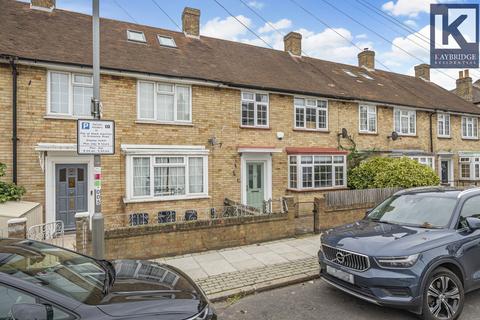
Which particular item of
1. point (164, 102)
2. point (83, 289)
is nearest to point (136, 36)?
point (164, 102)

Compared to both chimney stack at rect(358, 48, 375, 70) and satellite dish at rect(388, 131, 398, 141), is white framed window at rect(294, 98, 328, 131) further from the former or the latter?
chimney stack at rect(358, 48, 375, 70)

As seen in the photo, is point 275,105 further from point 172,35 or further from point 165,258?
point 165,258

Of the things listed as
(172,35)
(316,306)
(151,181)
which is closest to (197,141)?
(151,181)

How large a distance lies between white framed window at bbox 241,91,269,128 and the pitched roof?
1.44 feet

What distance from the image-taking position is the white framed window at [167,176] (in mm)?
9570

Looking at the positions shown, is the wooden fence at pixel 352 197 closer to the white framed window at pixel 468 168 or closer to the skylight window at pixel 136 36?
the skylight window at pixel 136 36

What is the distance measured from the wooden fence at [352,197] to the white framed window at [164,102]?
17.8 ft

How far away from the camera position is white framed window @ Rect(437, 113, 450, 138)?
16.8m

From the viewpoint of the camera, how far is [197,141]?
1059 centimetres

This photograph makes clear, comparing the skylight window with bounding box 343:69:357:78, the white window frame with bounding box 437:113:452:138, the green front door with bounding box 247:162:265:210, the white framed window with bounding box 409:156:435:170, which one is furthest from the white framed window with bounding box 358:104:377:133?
the green front door with bounding box 247:162:265:210

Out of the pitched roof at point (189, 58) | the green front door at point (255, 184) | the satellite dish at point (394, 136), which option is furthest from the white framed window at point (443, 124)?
the green front door at point (255, 184)

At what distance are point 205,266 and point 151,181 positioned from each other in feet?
14.9

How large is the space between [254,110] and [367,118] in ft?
20.5

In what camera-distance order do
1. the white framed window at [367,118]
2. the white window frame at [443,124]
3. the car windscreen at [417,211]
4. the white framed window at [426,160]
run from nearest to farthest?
the car windscreen at [417,211] → the white framed window at [367,118] → the white framed window at [426,160] → the white window frame at [443,124]
